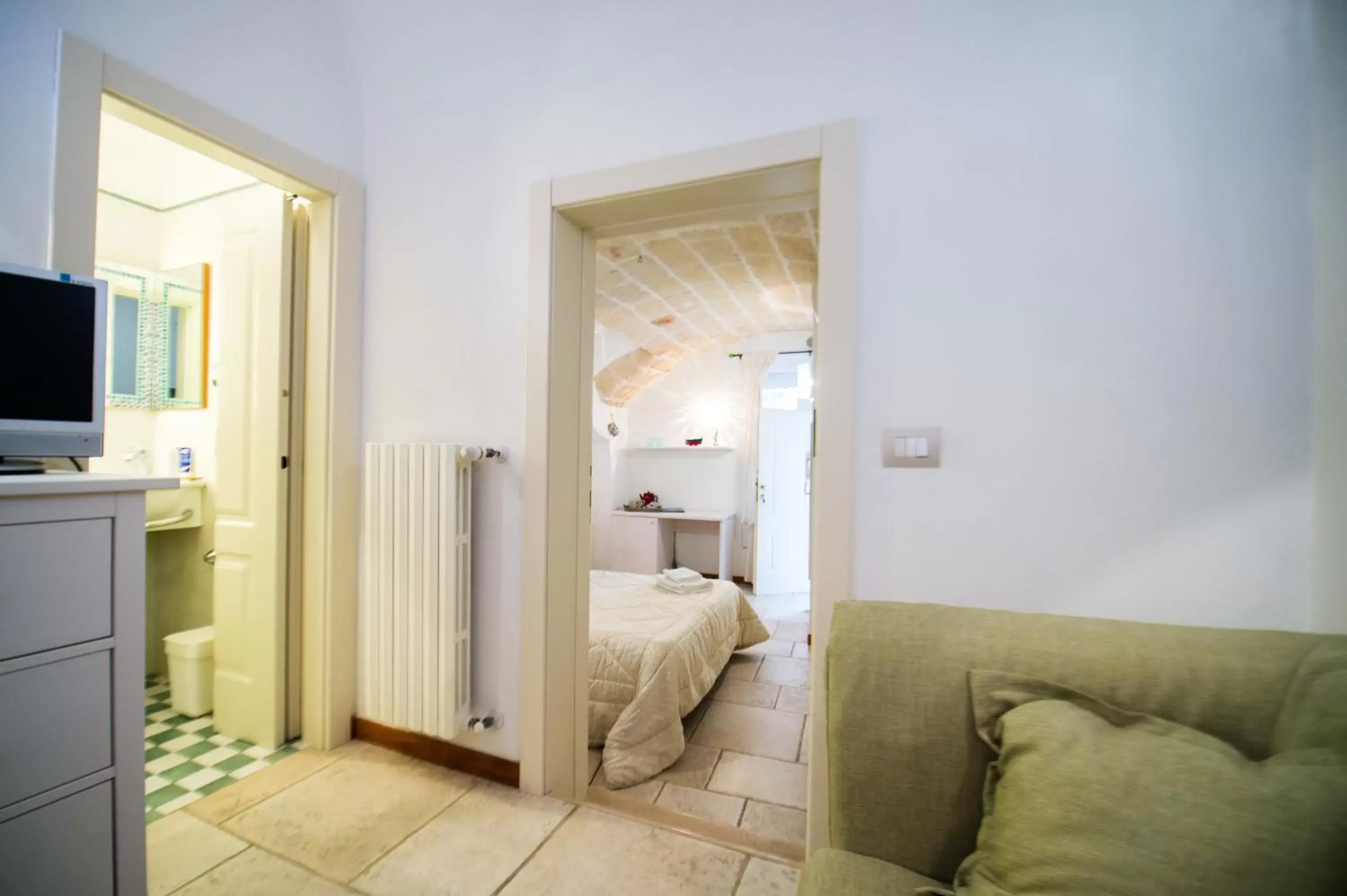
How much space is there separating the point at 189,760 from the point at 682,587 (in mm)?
2200

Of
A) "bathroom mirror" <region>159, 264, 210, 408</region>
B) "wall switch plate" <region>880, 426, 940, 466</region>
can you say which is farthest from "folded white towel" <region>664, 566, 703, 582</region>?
A: "bathroom mirror" <region>159, 264, 210, 408</region>

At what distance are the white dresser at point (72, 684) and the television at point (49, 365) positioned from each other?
0.19 meters

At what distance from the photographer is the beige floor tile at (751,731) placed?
2.25 meters

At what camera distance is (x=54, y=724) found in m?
0.90

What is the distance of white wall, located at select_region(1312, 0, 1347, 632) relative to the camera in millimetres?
981

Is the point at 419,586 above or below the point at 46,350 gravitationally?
below

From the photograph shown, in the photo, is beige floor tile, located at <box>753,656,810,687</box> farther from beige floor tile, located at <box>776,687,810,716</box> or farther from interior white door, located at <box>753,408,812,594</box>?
interior white door, located at <box>753,408,812,594</box>

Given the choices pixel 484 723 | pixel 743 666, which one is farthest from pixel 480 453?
pixel 743 666

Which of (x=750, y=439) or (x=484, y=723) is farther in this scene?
(x=750, y=439)

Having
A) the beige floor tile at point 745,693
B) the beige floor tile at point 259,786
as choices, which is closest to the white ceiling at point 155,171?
the beige floor tile at point 259,786

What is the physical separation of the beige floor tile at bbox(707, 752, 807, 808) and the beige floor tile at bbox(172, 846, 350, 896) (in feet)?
4.15

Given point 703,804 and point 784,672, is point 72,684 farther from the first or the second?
point 784,672

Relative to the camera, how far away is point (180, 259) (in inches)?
102

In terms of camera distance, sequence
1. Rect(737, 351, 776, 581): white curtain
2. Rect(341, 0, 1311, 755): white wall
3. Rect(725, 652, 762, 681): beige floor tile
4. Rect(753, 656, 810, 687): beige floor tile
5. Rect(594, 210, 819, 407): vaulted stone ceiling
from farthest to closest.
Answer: Rect(737, 351, 776, 581): white curtain, Rect(725, 652, 762, 681): beige floor tile, Rect(753, 656, 810, 687): beige floor tile, Rect(594, 210, 819, 407): vaulted stone ceiling, Rect(341, 0, 1311, 755): white wall
